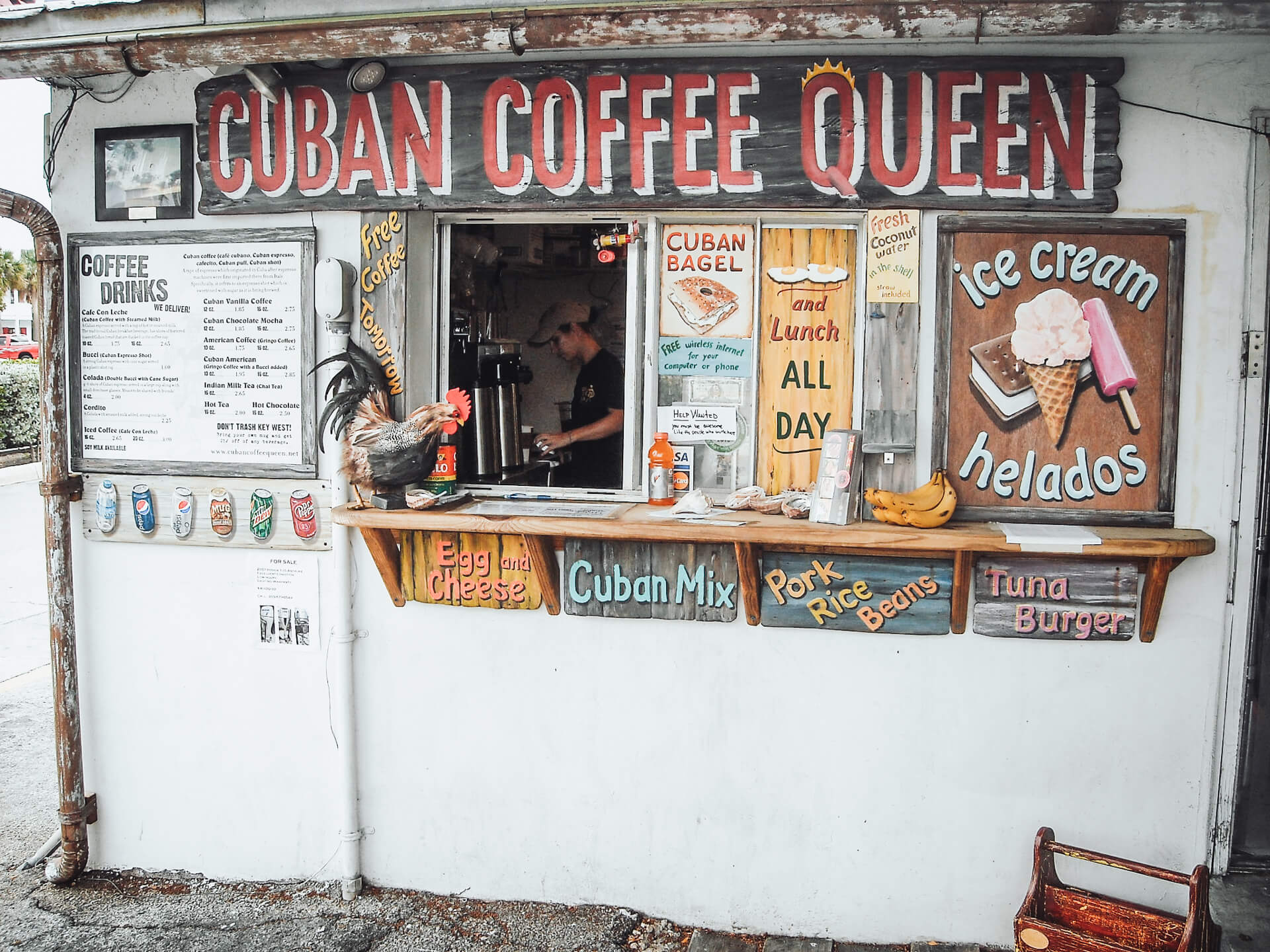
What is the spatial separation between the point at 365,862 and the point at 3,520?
11820 millimetres

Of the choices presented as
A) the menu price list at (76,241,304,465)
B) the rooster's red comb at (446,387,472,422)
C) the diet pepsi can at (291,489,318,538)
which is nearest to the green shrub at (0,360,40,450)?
the menu price list at (76,241,304,465)

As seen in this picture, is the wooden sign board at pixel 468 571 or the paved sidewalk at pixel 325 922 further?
the wooden sign board at pixel 468 571

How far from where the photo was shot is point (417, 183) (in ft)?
12.1

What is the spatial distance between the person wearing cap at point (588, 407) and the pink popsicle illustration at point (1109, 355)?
2.29 meters

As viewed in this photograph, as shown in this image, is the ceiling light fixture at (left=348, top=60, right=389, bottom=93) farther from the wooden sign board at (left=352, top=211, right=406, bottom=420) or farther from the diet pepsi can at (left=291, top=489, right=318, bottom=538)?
the diet pepsi can at (left=291, top=489, right=318, bottom=538)

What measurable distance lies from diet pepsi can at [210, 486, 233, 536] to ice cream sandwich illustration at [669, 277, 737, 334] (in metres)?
2.07

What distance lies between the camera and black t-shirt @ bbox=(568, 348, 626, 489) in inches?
202

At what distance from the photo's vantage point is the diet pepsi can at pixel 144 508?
403cm

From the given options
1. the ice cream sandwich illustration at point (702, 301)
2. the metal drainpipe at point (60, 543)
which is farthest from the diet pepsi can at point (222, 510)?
the ice cream sandwich illustration at point (702, 301)

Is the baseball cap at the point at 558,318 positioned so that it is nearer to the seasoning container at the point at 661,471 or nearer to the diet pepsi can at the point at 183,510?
the seasoning container at the point at 661,471

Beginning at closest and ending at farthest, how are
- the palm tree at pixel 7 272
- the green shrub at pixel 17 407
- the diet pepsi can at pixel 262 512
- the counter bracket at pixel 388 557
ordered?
the counter bracket at pixel 388 557 → the diet pepsi can at pixel 262 512 → the green shrub at pixel 17 407 → the palm tree at pixel 7 272

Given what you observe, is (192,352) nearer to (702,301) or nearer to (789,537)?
(702,301)

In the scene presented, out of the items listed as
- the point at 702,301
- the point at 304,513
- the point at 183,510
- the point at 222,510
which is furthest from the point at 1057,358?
the point at 183,510

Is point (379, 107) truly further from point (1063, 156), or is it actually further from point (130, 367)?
point (1063, 156)
